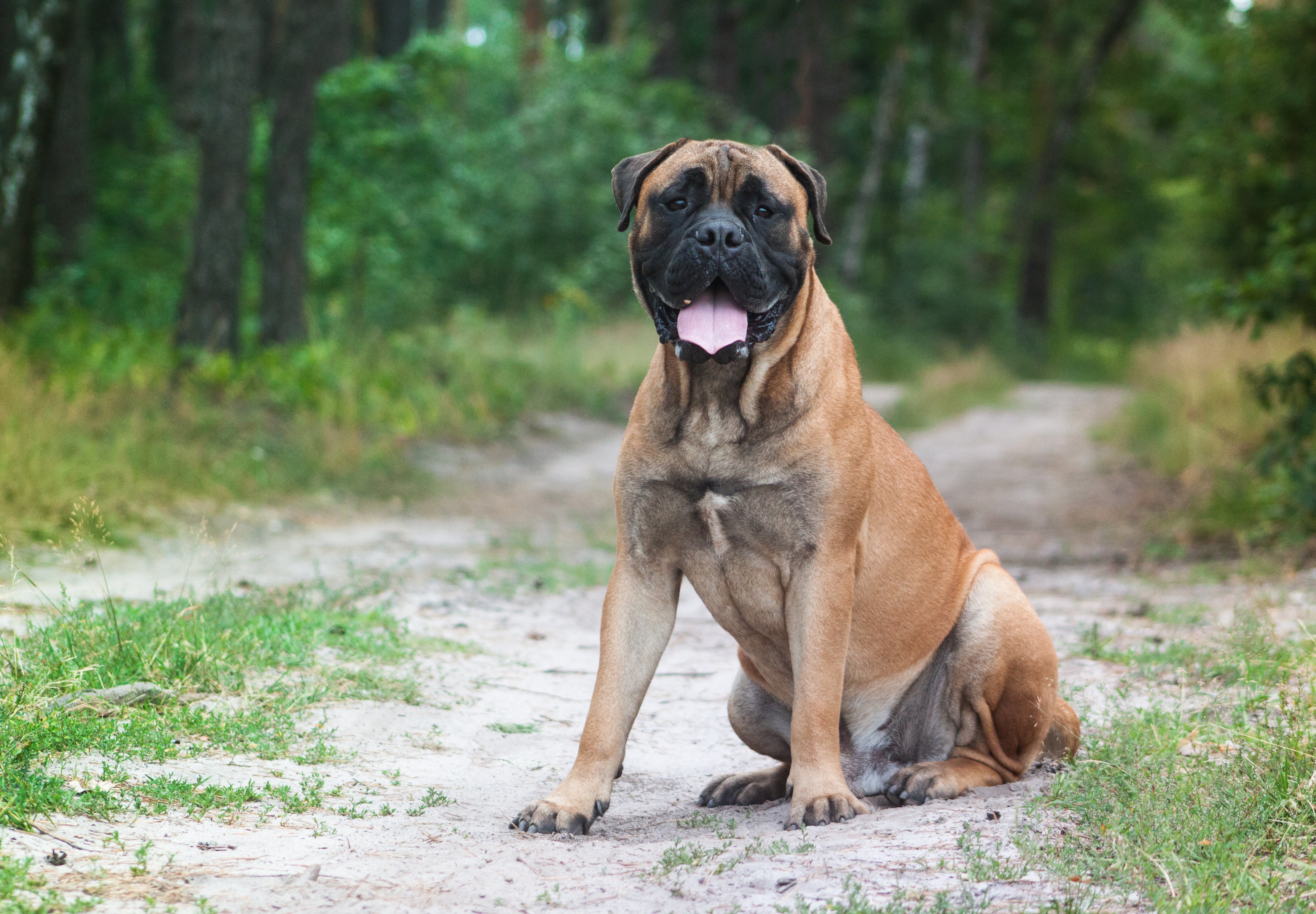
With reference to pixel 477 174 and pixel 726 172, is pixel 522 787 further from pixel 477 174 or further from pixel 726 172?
pixel 477 174

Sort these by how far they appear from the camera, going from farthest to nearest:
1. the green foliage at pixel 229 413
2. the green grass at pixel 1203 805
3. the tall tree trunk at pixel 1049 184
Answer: the tall tree trunk at pixel 1049 184 < the green foliage at pixel 229 413 < the green grass at pixel 1203 805

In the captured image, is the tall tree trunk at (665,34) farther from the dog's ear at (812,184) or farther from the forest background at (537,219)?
the dog's ear at (812,184)

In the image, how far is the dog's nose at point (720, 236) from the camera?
3316 mm

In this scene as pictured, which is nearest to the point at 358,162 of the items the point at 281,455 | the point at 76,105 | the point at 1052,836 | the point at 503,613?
the point at 76,105

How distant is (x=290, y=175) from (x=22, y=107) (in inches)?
117

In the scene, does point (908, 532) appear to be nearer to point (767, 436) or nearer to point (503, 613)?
point (767, 436)

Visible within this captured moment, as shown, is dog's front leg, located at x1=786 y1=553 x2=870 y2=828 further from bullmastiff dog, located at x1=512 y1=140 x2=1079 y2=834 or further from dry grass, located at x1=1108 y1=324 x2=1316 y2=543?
dry grass, located at x1=1108 y1=324 x2=1316 y2=543

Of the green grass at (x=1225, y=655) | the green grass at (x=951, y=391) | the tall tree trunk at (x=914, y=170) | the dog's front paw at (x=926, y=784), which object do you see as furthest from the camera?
the tall tree trunk at (x=914, y=170)

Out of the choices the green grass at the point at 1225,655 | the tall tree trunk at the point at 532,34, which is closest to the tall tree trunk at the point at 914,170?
the tall tree trunk at the point at 532,34

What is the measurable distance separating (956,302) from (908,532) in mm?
25539

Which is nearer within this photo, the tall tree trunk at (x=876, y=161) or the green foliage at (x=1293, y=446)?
the green foliage at (x=1293, y=446)

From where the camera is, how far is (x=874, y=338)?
77.7 ft

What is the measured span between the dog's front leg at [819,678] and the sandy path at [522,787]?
0.49 feet

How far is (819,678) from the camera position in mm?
3277
